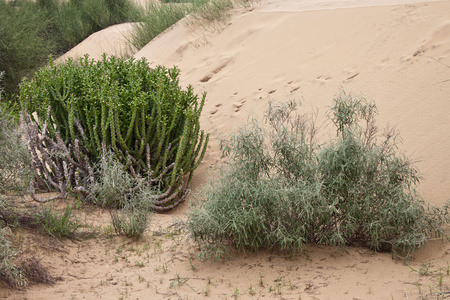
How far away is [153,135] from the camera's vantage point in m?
5.97

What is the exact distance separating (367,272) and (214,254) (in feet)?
3.95

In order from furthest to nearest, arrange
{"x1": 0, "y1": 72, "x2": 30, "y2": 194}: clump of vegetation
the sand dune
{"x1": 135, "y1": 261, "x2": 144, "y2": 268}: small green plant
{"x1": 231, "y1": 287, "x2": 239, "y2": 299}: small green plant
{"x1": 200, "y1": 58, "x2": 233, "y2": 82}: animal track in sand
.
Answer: {"x1": 200, "y1": 58, "x2": 233, "y2": 82}: animal track in sand, the sand dune, {"x1": 0, "y1": 72, "x2": 30, "y2": 194}: clump of vegetation, {"x1": 135, "y1": 261, "x2": 144, "y2": 268}: small green plant, {"x1": 231, "y1": 287, "x2": 239, "y2": 299}: small green plant

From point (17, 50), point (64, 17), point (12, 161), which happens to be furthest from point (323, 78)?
point (64, 17)

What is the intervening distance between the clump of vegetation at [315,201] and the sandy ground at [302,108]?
0.50ft

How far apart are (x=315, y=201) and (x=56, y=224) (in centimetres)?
223

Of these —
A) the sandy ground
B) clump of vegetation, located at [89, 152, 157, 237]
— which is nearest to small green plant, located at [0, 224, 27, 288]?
the sandy ground

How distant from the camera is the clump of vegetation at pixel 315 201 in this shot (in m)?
4.09

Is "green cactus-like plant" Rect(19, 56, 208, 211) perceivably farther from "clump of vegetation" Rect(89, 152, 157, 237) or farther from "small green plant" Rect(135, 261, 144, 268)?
"small green plant" Rect(135, 261, 144, 268)

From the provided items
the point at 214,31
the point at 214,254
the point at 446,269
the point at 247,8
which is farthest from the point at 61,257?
the point at 247,8

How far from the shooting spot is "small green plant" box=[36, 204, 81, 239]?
14.9 feet

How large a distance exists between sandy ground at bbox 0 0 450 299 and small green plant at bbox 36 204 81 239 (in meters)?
0.14

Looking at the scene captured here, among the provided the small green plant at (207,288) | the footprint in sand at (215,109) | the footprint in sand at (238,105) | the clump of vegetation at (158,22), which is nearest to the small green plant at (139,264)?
the small green plant at (207,288)

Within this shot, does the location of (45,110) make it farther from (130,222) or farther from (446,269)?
(446,269)

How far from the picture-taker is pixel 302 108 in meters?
6.85
